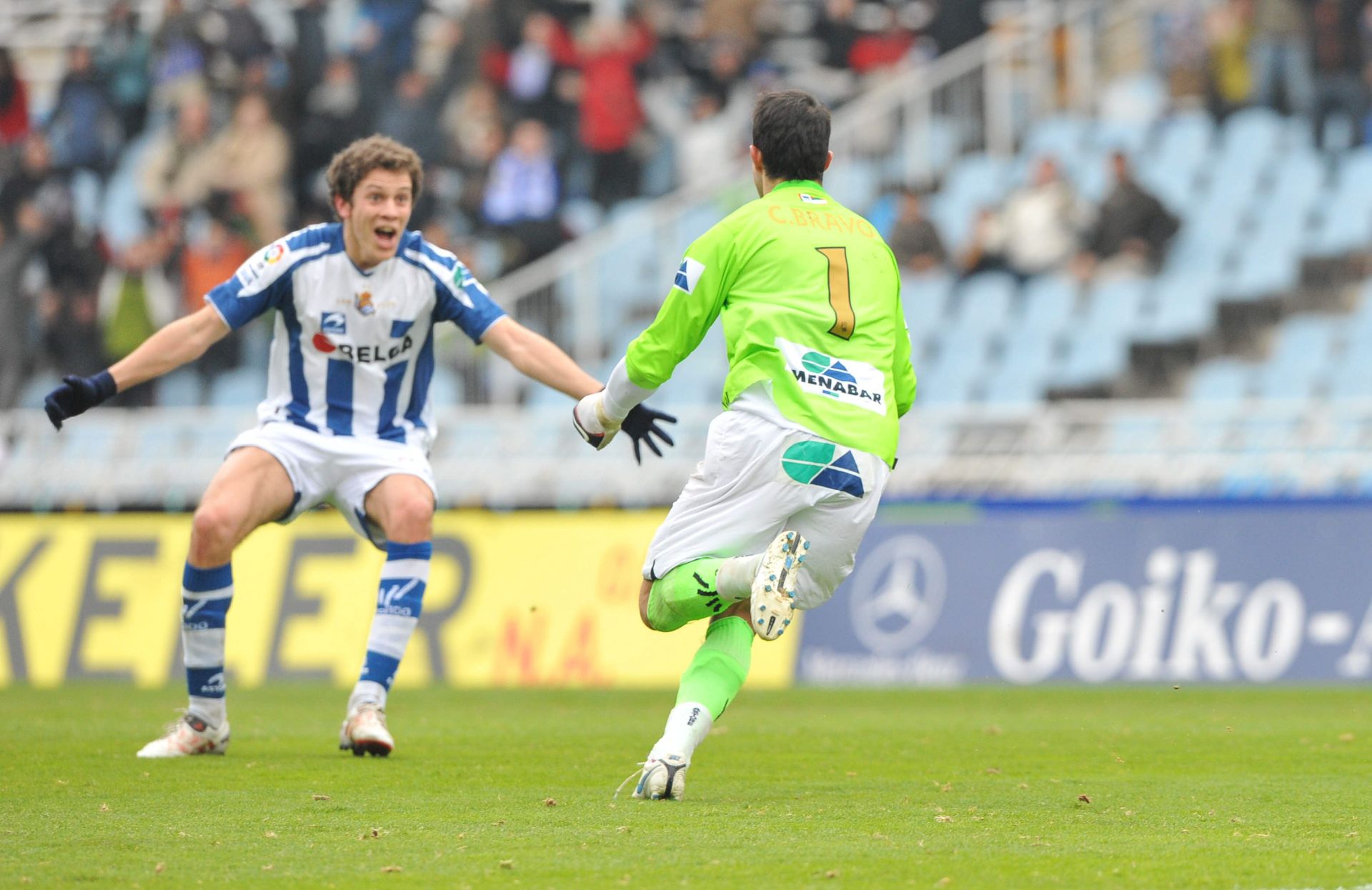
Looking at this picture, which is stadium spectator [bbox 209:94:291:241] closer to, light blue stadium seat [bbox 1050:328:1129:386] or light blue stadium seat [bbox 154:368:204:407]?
light blue stadium seat [bbox 154:368:204:407]

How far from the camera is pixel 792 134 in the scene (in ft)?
21.0

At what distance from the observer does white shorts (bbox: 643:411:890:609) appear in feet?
20.1

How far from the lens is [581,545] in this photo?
46.4 ft

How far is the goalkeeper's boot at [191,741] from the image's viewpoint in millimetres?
7793

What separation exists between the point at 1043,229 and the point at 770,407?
38.8 ft

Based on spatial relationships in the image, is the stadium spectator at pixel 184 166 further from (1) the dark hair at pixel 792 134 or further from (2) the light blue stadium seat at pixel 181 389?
(1) the dark hair at pixel 792 134

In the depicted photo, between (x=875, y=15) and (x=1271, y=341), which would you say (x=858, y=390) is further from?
(x=875, y=15)

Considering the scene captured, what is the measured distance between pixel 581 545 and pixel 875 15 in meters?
8.85

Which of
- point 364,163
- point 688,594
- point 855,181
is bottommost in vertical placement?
point 688,594

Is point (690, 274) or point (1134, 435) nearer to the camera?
point (690, 274)

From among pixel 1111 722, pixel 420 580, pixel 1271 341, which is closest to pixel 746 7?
pixel 1271 341

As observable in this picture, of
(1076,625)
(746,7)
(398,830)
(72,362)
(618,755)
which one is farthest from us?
(746,7)

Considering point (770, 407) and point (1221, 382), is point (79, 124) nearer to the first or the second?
point (1221, 382)

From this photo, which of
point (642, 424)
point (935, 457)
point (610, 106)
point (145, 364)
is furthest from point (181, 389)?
point (642, 424)
